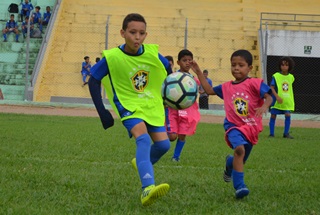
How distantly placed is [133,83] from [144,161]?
0.80 meters

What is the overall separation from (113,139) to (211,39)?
15.6 meters

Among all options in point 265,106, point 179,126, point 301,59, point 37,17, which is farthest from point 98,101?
point 37,17

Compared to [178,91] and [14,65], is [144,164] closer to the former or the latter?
[178,91]

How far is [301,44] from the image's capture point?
26.6 meters

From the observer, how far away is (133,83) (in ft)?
22.1

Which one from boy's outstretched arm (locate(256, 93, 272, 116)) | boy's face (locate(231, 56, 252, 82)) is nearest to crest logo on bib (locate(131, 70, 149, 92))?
boy's face (locate(231, 56, 252, 82))

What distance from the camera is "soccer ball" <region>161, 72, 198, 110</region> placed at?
21.2ft

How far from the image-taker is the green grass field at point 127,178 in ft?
19.6

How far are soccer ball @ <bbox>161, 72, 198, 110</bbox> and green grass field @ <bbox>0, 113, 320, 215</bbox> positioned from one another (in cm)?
81

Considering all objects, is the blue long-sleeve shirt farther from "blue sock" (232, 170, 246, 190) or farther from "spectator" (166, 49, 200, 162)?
"spectator" (166, 49, 200, 162)

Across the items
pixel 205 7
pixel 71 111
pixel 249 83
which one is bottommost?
pixel 71 111

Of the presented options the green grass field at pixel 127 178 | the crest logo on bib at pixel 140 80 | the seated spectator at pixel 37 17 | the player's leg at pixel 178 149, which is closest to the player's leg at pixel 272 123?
the green grass field at pixel 127 178

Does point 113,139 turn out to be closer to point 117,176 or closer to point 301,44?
point 117,176

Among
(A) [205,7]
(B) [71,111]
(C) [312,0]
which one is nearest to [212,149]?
(B) [71,111]
